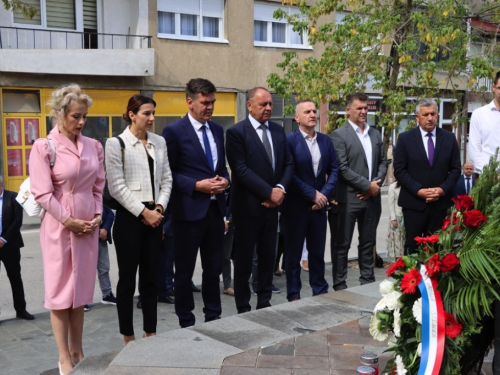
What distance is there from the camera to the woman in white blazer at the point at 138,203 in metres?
5.64

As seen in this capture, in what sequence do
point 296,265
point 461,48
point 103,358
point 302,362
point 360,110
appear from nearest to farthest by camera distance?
point 302,362 < point 103,358 < point 296,265 < point 360,110 < point 461,48

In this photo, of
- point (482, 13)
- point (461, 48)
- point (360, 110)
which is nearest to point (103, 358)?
point (360, 110)

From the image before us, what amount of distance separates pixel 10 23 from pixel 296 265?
14.3 m

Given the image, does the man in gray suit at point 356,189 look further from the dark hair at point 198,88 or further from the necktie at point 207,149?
the dark hair at point 198,88

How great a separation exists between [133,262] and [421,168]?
137 inches

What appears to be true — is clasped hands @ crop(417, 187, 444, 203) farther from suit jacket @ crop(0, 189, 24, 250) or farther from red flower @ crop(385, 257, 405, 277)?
suit jacket @ crop(0, 189, 24, 250)

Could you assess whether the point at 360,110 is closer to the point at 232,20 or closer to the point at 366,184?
the point at 366,184

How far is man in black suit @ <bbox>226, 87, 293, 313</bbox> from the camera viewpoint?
21.0 feet

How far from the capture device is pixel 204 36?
2233 cm

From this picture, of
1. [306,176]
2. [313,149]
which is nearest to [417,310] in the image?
[306,176]

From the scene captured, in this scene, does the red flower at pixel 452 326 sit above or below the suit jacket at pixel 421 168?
below

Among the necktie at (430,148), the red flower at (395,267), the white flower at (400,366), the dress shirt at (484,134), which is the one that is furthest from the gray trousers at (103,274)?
the white flower at (400,366)

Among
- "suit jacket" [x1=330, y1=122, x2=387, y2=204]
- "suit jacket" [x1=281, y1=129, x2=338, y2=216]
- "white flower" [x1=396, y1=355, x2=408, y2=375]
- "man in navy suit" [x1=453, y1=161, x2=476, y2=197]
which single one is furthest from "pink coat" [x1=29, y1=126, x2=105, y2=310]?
"man in navy suit" [x1=453, y1=161, x2=476, y2=197]

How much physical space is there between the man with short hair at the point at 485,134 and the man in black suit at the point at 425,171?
3.18 feet
